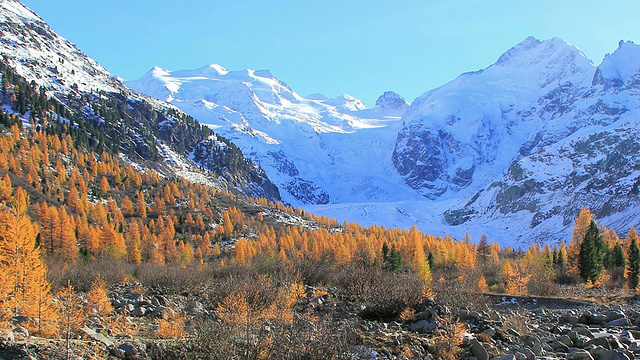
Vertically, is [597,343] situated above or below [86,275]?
below

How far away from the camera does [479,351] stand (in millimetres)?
11625

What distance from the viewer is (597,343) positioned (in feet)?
39.7

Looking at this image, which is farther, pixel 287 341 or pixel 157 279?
pixel 157 279

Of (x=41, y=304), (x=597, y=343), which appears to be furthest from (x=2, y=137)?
(x=597, y=343)

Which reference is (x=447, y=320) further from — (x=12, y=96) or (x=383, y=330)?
(x=12, y=96)

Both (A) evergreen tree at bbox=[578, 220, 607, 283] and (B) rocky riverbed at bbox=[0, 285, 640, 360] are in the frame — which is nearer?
(B) rocky riverbed at bbox=[0, 285, 640, 360]

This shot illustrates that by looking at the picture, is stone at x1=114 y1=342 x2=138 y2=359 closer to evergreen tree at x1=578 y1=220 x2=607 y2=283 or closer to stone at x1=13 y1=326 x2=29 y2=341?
stone at x1=13 y1=326 x2=29 y2=341

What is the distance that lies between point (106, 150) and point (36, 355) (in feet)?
609

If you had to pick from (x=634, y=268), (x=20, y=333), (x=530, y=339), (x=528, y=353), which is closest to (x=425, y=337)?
(x=530, y=339)

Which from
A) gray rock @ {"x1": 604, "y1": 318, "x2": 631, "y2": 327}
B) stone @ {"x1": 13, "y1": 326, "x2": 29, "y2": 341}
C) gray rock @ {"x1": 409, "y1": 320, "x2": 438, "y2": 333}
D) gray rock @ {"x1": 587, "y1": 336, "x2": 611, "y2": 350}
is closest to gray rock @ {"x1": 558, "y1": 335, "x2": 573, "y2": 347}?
gray rock @ {"x1": 587, "y1": 336, "x2": 611, "y2": 350}

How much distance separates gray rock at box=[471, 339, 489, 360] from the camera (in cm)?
1146

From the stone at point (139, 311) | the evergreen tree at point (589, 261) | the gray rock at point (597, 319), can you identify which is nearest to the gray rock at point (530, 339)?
the gray rock at point (597, 319)

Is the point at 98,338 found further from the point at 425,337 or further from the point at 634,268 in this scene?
the point at 634,268

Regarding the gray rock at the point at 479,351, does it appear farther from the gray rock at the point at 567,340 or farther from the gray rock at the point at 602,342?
the gray rock at the point at 602,342
